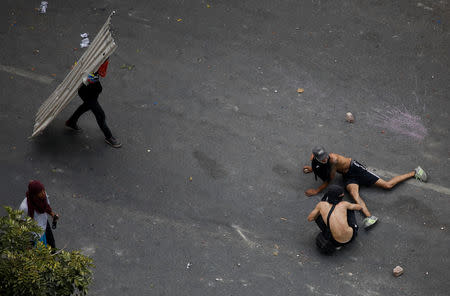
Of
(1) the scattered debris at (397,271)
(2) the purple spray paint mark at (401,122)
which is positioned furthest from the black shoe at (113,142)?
(1) the scattered debris at (397,271)

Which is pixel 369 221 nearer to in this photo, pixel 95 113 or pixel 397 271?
pixel 397 271

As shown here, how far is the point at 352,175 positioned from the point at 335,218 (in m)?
1.08

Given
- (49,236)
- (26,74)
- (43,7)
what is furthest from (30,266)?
(43,7)

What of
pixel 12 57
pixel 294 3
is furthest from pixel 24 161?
pixel 294 3

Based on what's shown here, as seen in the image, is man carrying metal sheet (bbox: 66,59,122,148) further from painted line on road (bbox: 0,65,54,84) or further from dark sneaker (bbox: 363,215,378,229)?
dark sneaker (bbox: 363,215,378,229)

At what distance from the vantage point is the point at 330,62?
32.9 feet

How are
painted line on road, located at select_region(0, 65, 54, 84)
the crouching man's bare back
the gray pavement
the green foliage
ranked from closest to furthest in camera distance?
1. the green foliage
2. the crouching man's bare back
3. the gray pavement
4. painted line on road, located at select_region(0, 65, 54, 84)

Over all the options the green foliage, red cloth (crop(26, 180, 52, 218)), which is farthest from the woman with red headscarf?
the green foliage

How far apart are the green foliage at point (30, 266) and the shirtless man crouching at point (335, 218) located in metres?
3.44

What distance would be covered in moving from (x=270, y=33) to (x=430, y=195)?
4236mm

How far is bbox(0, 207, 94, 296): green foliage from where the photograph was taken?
4.34m

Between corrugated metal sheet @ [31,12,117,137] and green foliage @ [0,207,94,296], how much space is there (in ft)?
10.4

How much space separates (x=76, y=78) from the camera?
8.03 meters

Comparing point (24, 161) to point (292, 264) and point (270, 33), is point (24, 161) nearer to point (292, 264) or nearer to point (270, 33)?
point (292, 264)
